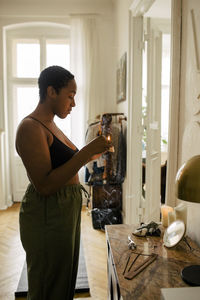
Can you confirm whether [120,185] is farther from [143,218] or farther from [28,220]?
[28,220]

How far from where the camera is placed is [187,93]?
1392 millimetres

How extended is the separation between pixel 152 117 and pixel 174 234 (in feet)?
5.87

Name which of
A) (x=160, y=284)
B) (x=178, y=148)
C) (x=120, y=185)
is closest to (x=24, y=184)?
(x=120, y=185)

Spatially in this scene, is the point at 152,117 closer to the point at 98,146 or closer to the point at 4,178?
the point at 98,146

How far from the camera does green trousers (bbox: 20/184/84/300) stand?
3.92ft

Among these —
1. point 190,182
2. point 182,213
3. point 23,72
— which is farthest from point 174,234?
point 23,72

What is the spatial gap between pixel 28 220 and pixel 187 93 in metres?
0.95

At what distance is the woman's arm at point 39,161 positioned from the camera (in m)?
1.11

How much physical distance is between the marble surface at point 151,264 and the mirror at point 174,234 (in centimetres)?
3

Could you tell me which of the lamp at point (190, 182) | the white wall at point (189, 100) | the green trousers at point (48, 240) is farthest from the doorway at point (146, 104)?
the lamp at point (190, 182)

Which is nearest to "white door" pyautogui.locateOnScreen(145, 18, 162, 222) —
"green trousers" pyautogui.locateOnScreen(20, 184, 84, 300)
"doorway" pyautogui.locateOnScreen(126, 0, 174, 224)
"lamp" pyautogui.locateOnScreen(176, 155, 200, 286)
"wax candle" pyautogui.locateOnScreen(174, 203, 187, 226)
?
"doorway" pyautogui.locateOnScreen(126, 0, 174, 224)

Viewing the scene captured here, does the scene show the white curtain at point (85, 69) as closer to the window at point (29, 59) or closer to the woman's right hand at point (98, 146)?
the window at point (29, 59)

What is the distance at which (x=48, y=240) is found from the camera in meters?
1.20

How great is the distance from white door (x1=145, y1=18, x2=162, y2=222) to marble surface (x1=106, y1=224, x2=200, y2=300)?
4.84ft
